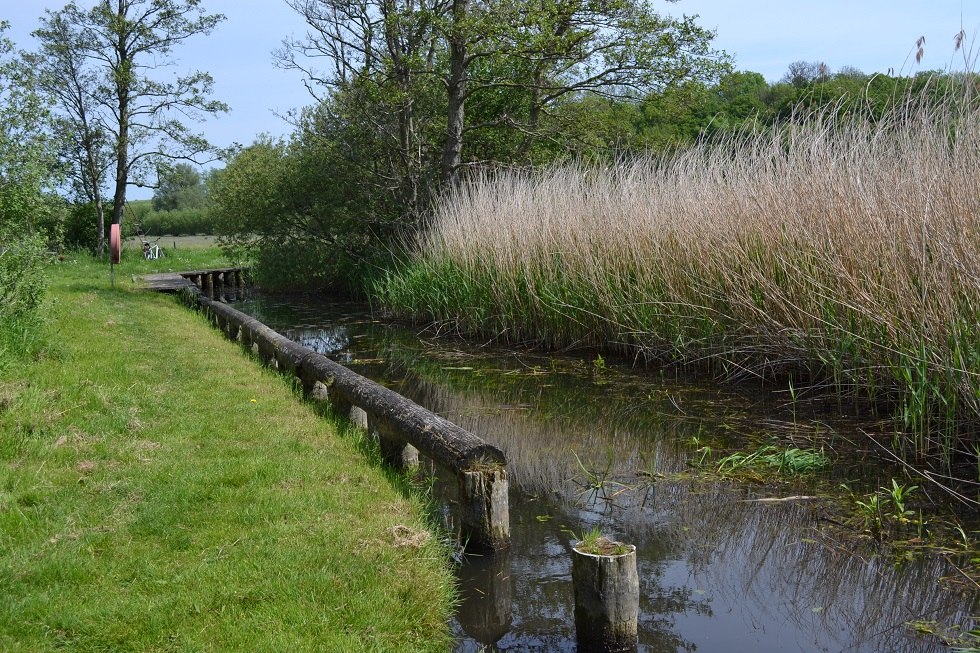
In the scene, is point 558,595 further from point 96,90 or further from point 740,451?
point 96,90

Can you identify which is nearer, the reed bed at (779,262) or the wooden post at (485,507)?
the wooden post at (485,507)

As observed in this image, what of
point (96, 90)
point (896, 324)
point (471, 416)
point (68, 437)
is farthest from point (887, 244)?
point (96, 90)

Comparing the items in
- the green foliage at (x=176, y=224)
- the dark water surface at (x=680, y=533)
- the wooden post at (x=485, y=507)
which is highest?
the green foliage at (x=176, y=224)

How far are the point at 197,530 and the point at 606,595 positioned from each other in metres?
1.92

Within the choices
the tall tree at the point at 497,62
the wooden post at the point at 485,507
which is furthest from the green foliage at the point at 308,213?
the wooden post at the point at 485,507

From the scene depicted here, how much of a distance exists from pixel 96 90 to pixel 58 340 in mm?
23371

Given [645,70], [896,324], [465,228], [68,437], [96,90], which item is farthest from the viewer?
[96,90]

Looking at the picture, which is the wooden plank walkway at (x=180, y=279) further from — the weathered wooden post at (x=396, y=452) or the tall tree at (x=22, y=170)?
the weathered wooden post at (x=396, y=452)

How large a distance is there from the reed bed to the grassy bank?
349 centimetres

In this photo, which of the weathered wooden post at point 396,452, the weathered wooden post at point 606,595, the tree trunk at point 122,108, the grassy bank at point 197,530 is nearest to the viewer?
the grassy bank at point 197,530

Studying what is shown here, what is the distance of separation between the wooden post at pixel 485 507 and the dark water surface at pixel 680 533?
0.30ft

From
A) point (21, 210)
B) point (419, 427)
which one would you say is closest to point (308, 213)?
point (21, 210)

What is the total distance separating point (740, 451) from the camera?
5.97 metres

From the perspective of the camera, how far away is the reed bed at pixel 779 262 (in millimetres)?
5395
